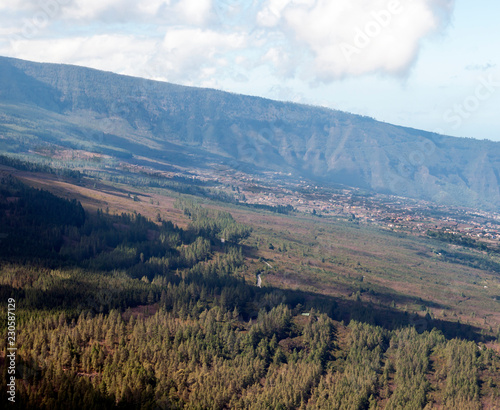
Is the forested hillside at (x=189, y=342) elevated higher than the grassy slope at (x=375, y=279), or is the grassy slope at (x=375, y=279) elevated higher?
the grassy slope at (x=375, y=279)

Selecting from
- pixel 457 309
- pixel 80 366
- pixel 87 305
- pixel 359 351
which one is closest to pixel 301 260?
pixel 457 309

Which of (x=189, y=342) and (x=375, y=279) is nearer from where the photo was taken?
(x=189, y=342)

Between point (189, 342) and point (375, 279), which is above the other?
point (375, 279)

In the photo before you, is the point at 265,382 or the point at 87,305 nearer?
the point at 265,382

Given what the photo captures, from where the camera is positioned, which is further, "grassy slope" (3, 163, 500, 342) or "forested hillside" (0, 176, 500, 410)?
"grassy slope" (3, 163, 500, 342)

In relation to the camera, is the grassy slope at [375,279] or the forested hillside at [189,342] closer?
the forested hillside at [189,342]

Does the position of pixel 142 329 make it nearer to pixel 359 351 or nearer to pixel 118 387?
pixel 118 387

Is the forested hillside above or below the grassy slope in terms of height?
below

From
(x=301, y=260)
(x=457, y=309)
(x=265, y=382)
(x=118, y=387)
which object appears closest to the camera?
(x=118, y=387)
